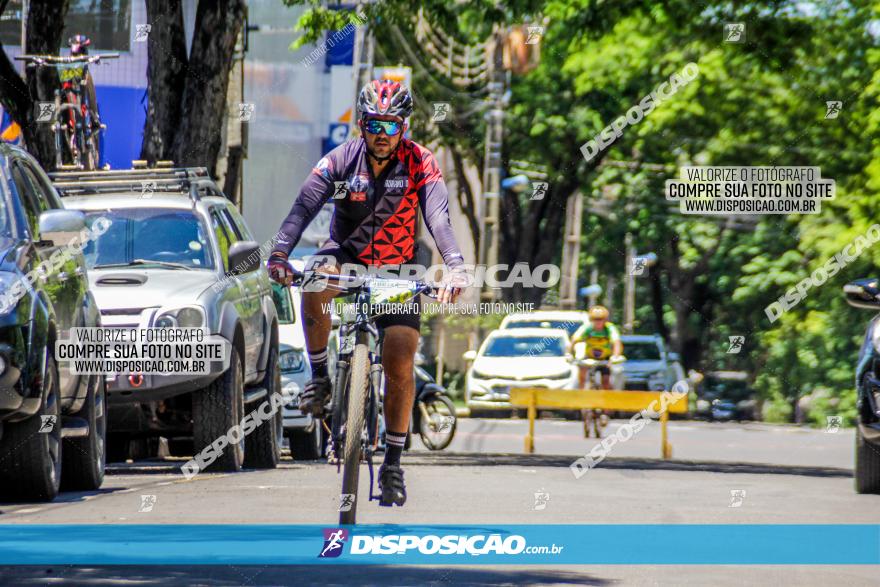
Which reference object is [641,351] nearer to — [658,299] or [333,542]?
[658,299]

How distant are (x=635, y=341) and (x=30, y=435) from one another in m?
31.2

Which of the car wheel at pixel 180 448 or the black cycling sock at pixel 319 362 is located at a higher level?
the black cycling sock at pixel 319 362

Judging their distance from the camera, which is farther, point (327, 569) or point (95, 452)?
point (95, 452)

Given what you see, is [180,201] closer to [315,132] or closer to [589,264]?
[315,132]

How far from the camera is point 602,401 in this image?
21.0m

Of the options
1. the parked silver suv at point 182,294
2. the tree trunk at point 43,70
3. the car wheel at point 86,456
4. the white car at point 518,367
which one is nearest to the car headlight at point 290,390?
the parked silver suv at point 182,294

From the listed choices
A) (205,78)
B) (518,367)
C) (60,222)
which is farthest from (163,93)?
(518,367)

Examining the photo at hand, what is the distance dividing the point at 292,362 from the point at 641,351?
856 inches

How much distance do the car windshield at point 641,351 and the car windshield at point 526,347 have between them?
18.4 feet

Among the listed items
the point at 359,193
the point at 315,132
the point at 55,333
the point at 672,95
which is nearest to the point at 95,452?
the point at 55,333

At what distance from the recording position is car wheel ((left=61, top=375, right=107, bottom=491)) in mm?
11281

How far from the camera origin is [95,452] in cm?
1145

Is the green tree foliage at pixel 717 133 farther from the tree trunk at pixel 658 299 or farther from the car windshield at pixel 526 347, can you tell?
the car windshield at pixel 526 347

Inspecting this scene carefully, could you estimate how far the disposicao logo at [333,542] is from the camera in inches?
312
